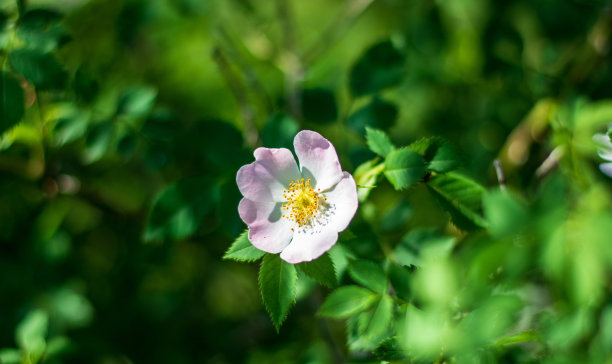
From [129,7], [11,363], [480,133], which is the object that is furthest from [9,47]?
[480,133]

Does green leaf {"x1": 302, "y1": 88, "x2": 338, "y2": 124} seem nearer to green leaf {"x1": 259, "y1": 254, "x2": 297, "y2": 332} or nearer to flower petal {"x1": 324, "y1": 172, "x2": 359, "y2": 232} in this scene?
flower petal {"x1": 324, "y1": 172, "x2": 359, "y2": 232}

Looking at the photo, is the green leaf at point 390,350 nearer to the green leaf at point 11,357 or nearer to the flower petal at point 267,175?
the flower petal at point 267,175

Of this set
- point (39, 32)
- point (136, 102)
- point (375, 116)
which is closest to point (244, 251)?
point (375, 116)

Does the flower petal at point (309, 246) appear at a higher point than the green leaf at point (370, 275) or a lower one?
higher

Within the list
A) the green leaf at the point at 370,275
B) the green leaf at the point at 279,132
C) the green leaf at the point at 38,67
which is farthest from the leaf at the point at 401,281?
the green leaf at the point at 38,67

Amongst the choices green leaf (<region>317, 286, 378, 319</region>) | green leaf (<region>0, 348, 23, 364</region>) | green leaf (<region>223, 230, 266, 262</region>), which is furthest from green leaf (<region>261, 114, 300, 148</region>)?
green leaf (<region>0, 348, 23, 364</region>)

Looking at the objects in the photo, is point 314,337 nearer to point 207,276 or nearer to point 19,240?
point 207,276
